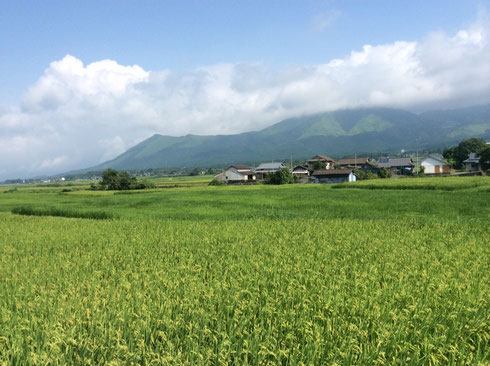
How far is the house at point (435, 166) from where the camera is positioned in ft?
221

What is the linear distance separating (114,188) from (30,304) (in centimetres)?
5665

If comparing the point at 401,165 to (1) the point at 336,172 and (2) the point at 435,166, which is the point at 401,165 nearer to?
(2) the point at 435,166

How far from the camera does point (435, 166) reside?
225 ft

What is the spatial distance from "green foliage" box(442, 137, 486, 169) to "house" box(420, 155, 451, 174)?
824 centimetres

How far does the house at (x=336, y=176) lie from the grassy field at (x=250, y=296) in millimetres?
47945

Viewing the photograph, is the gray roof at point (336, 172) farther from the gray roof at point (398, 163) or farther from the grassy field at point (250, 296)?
the grassy field at point (250, 296)

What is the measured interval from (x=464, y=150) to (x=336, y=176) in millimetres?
34814

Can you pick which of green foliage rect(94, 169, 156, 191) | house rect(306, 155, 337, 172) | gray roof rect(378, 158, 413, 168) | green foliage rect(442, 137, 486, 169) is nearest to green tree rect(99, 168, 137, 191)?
green foliage rect(94, 169, 156, 191)

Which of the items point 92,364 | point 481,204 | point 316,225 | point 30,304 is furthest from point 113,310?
point 481,204

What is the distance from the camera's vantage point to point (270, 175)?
180 ft

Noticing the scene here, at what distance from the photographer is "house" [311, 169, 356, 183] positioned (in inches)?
2304

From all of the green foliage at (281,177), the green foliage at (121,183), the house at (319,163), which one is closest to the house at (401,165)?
the house at (319,163)

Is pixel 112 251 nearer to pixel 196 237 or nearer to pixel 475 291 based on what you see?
pixel 196 237

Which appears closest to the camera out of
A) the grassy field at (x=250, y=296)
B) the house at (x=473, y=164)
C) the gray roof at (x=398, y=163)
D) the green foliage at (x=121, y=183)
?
the grassy field at (x=250, y=296)
